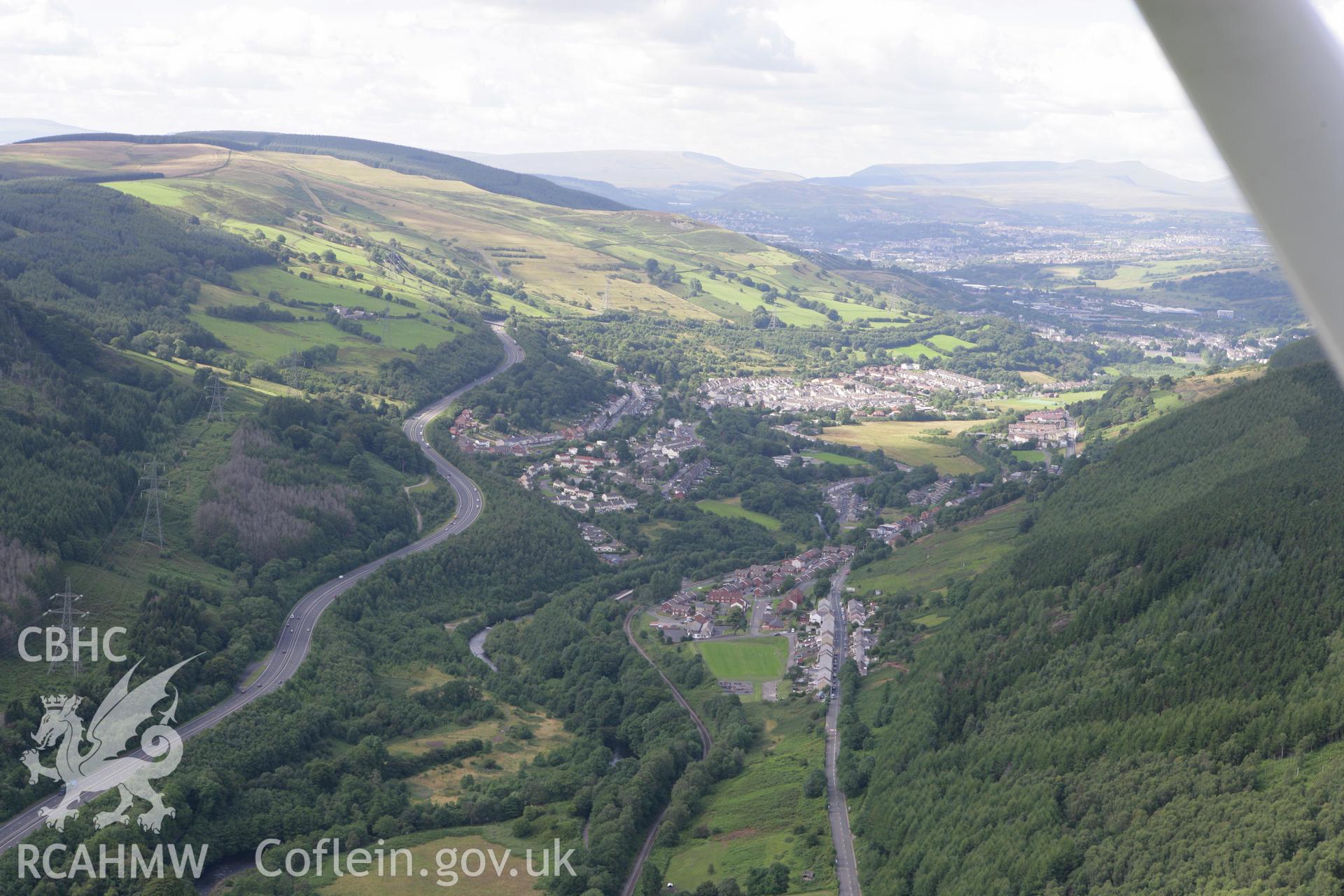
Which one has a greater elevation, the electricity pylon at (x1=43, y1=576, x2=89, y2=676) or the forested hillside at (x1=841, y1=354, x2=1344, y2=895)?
the forested hillside at (x1=841, y1=354, x2=1344, y2=895)

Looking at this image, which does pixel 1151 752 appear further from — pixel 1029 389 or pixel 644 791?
pixel 1029 389

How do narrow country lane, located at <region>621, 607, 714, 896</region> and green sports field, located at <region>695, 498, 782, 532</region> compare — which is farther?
green sports field, located at <region>695, 498, 782, 532</region>

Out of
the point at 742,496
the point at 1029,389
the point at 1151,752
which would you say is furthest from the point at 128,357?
the point at 1029,389

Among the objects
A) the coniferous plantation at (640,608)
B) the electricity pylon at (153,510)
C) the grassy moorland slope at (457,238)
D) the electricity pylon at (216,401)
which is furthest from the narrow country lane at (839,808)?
the grassy moorland slope at (457,238)

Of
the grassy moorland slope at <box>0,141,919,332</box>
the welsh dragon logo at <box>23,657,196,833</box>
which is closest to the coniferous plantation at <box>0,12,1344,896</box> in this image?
the welsh dragon logo at <box>23,657,196,833</box>

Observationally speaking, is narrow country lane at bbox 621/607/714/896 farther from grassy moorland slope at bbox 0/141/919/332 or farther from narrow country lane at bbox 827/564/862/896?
grassy moorland slope at bbox 0/141/919/332

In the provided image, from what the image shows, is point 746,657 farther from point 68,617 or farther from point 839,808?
point 68,617
